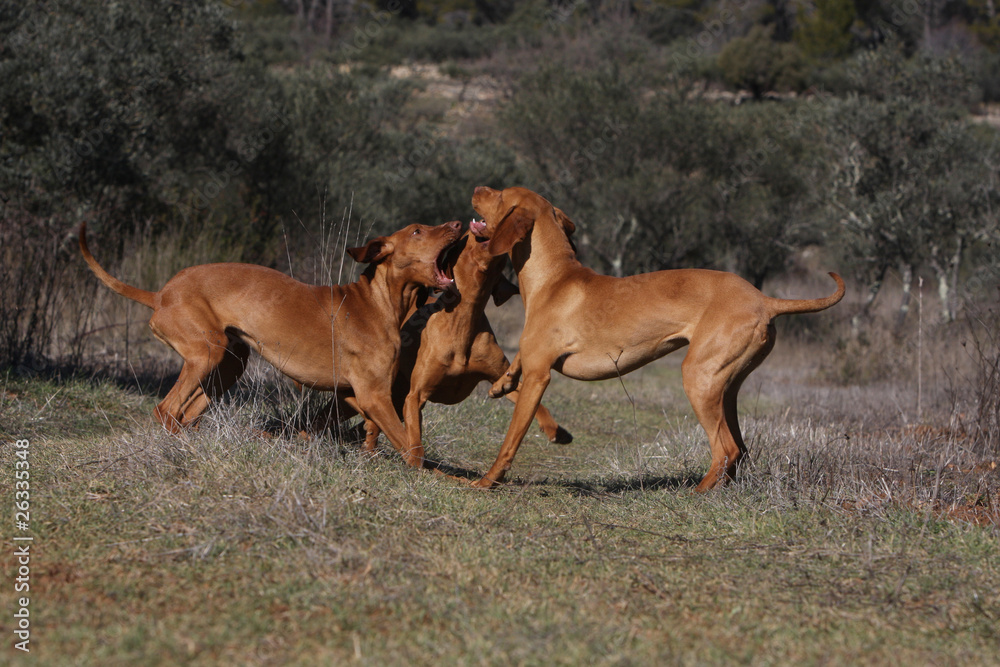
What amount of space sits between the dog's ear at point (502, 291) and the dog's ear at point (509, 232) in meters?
0.41

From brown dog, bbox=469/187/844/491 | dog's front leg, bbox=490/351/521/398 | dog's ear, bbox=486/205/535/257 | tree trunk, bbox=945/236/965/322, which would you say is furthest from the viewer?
tree trunk, bbox=945/236/965/322

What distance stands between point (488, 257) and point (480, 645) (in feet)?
9.09

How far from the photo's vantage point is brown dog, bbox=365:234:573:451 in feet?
18.0

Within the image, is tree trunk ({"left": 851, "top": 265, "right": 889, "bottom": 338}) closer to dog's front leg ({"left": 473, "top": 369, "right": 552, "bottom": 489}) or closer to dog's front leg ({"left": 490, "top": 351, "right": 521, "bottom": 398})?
dog's front leg ({"left": 490, "top": 351, "right": 521, "bottom": 398})

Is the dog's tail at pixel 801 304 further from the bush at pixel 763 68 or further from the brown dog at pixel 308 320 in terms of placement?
the bush at pixel 763 68

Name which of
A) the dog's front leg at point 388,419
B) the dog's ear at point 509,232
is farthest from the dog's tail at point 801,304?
the dog's front leg at point 388,419

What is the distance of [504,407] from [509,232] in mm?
3677

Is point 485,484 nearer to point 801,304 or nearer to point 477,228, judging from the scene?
point 477,228

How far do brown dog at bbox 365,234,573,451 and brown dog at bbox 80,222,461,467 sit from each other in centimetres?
12

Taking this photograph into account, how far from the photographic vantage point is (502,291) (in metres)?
5.83

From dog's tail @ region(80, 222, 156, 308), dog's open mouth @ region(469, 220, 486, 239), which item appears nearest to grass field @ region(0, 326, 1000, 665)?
dog's tail @ region(80, 222, 156, 308)

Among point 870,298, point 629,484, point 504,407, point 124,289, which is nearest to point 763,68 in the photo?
point 870,298

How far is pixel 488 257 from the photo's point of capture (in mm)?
5395

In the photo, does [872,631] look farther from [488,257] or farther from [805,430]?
[805,430]
